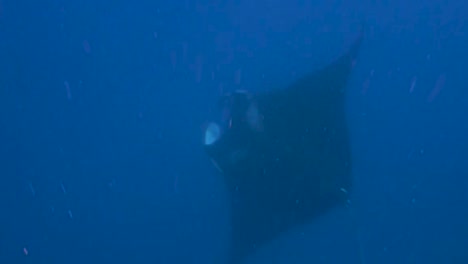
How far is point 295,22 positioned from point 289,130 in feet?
23.2

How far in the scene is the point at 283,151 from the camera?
4094mm

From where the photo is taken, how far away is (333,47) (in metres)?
13.4

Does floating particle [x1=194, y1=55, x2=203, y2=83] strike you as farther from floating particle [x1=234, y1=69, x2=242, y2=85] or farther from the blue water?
floating particle [x1=234, y1=69, x2=242, y2=85]

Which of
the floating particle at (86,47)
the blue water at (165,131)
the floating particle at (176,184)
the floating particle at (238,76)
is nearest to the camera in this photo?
the floating particle at (176,184)

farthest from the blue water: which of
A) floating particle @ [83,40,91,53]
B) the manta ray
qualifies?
the manta ray

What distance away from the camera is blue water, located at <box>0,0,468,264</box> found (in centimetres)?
876

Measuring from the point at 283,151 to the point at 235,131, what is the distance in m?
0.50

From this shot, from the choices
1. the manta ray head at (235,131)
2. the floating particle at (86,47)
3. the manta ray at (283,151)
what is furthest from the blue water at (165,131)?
the manta ray head at (235,131)

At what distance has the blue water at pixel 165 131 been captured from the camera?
8758 mm

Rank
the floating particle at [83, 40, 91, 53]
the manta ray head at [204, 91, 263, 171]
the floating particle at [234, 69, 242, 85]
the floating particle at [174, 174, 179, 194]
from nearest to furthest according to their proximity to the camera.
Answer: the manta ray head at [204, 91, 263, 171] → the floating particle at [174, 174, 179, 194] → the floating particle at [83, 40, 91, 53] → the floating particle at [234, 69, 242, 85]

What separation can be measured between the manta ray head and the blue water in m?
4.16

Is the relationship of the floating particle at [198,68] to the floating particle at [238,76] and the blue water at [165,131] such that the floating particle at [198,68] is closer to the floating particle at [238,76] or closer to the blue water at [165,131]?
the blue water at [165,131]

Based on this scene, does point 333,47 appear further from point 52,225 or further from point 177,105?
point 52,225

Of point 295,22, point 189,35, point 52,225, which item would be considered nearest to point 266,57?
point 295,22
